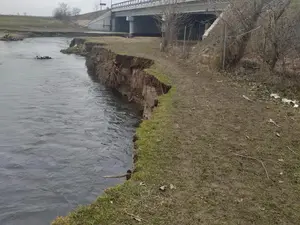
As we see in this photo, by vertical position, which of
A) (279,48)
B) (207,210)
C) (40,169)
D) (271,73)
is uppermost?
(279,48)

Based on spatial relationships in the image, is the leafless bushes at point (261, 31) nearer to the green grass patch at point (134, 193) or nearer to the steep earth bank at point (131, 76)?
the steep earth bank at point (131, 76)

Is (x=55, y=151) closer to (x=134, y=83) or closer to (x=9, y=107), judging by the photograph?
(x=9, y=107)

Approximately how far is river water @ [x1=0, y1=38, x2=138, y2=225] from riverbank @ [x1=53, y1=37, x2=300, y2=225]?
223 centimetres

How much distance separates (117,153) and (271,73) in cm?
777

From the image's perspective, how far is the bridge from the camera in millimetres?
35125

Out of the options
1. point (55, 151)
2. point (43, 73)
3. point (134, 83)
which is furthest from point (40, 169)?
point (43, 73)

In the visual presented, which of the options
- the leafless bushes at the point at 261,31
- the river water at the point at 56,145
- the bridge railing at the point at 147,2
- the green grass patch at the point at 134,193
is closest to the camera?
the green grass patch at the point at 134,193

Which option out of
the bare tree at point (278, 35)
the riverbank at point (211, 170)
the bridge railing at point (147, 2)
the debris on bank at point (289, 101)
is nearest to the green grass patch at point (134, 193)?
the riverbank at point (211, 170)

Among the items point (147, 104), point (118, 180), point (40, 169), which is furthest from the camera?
point (147, 104)

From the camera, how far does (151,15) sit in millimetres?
60594

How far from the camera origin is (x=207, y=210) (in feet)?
19.2

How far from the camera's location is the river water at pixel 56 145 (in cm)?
910

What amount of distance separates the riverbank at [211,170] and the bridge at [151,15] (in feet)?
48.9

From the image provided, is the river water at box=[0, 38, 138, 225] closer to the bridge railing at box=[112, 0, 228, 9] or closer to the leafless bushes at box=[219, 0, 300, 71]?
the leafless bushes at box=[219, 0, 300, 71]
